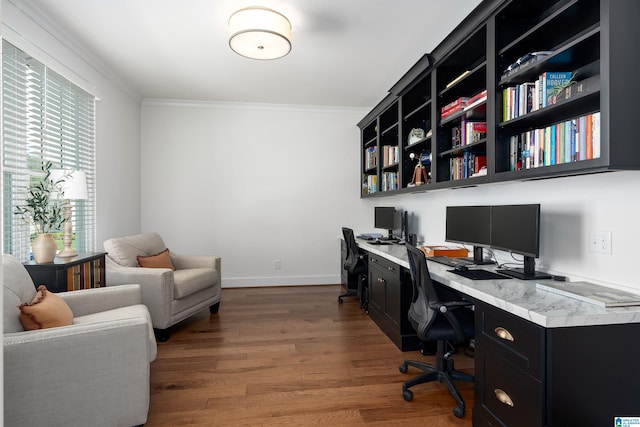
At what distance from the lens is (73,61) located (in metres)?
3.14

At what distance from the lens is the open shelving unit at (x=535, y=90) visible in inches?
57.1

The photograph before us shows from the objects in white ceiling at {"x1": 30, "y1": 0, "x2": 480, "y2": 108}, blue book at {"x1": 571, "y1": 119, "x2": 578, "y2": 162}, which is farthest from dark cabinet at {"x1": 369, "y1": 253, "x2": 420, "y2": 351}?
white ceiling at {"x1": 30, "y1": 0, "x2": 480, "y2": 108}

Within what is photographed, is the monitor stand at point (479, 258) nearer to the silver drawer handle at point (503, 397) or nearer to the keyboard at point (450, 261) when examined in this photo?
the keyboard at point (450, 261)

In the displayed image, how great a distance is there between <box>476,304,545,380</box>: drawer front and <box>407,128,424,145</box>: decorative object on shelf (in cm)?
201

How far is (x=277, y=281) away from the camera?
5016 millimetres

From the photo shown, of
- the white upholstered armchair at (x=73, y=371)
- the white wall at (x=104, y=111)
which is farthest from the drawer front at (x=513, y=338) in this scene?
the white wall at (x=104, y=111)

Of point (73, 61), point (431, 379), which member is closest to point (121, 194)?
point (73, 61)

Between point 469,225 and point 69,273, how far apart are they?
3.07m

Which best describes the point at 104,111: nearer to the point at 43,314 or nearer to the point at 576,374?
the point at 43,314

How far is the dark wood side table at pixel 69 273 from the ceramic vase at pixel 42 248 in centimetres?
5

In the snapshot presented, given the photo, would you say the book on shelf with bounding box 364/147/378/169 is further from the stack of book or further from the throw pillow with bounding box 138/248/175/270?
the throw pillow with bounding box 138/248/175/270

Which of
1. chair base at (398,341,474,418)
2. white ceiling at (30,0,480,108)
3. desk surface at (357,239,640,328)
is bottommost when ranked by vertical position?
chair base at (398,341,474,418)

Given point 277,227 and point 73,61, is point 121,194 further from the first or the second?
point 277,227

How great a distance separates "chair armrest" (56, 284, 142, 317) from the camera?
91.3 inches
